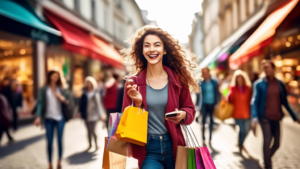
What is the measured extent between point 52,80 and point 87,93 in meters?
1.78

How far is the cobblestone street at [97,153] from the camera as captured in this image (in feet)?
17.9

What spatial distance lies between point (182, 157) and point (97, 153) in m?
4.70

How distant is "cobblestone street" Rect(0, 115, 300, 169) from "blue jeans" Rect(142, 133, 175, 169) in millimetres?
2927

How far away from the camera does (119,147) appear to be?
7.66 feet

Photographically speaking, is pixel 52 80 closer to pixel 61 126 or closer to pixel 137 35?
pixel 61 126

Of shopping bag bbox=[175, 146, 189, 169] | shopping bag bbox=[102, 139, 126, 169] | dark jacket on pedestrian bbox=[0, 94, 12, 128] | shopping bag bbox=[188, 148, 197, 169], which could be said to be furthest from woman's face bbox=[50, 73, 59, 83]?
shopping bag bbox=[188, 148, 197, 169]

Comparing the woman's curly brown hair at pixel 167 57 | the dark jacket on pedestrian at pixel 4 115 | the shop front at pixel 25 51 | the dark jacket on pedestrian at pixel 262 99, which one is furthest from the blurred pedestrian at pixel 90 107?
the woman's curly brown hair at pixel 167 57

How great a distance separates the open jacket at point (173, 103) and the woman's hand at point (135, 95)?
0.06 metres

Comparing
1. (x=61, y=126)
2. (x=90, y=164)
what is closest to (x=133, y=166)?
(x=90, y=164)

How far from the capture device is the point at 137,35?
283 centimetres

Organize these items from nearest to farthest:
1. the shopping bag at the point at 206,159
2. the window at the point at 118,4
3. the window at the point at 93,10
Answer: the shopping bag at the point at 206,159
the window at the point at 93,10
the window at the point at 118,4

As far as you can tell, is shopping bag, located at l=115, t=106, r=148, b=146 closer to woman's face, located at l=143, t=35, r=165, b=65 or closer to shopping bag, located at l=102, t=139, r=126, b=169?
shopping bag, located at l=102, t=139, r=126, b=169

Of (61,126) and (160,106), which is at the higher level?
(160,106)

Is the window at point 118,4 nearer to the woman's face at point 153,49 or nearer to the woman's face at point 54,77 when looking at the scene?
the woman's face at point 54,77
